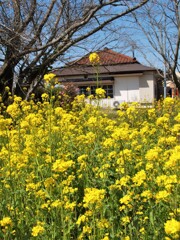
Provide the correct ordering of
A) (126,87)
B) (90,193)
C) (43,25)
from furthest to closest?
(126,87)
(43,25)
(90,193)

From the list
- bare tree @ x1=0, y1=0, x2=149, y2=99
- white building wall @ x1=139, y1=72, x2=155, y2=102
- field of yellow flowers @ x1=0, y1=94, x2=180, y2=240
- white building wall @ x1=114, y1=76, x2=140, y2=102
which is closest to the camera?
field of yellow flowers @ x1=0, y1=94, x2=180, y2=240

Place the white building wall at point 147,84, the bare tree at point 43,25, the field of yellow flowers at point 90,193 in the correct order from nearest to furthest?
1. the field of yellow flowers at point 90,193
2. the bare tree at point 43,25
3. the white building wall at point 147,84

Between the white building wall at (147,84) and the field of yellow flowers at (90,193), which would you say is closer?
the field of yellow flowers at (90,193)

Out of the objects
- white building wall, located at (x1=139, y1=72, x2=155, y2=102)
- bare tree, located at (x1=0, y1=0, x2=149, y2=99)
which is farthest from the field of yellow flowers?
white building wall, located at (x1=139, y1=72, x2=155, y2=102)

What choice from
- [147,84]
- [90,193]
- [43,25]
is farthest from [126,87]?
[90,193]

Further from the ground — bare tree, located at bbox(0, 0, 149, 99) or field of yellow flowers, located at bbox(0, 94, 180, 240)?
bare tree, located at bbox(0, 0, 149, 99)

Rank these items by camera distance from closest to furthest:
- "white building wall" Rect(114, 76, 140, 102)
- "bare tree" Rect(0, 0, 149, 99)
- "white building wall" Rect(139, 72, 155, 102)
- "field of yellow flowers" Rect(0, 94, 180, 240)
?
1. "field of yellow flowers" Rect(0, 94, 180, 240)
2. "bare tree" Rect(0, 0, 149, 99)
3. "white building wall" Rect(114, 76, 140, 102)
4. "white building wall" Rect(139, 72, 155, 102)

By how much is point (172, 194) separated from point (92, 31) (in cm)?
567

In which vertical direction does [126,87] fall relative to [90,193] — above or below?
above

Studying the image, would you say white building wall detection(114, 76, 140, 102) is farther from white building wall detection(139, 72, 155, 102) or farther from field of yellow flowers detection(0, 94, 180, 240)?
field of yellow flowers detection(0, 94, 180, 240)

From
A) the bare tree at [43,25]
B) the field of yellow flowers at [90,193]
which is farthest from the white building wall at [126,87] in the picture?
the field of yellow flowers at [90,193]

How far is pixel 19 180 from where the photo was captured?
2.66 metres

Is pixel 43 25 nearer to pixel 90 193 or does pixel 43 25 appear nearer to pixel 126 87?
pixel 90 193

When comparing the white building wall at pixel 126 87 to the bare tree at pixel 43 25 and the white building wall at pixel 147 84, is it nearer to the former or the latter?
the white building wall at pixel 147 84
